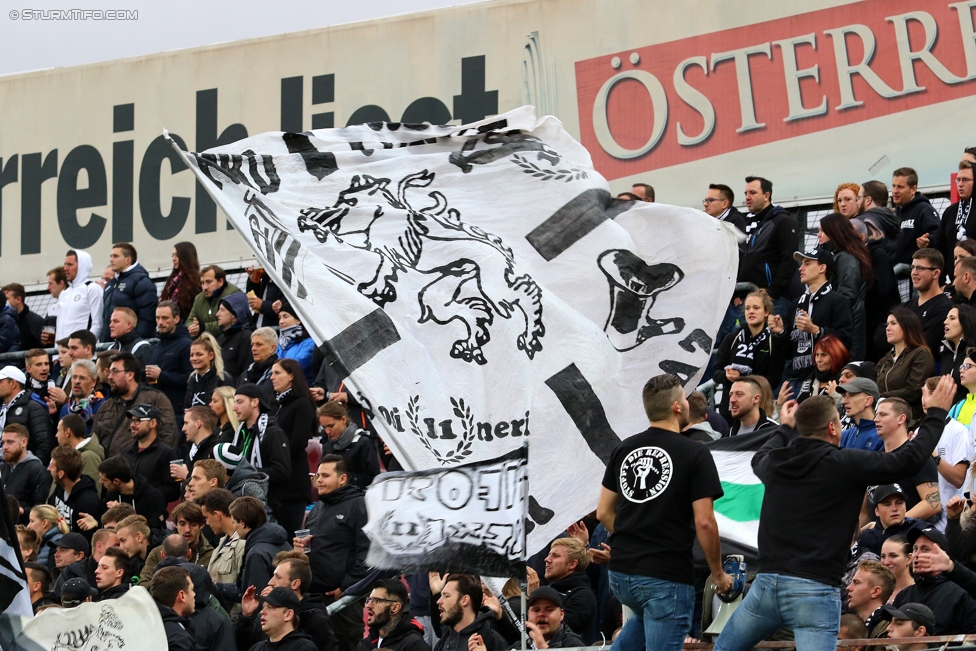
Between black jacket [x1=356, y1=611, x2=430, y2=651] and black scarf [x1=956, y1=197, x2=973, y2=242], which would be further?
black scarf [x1=956, y1=197, x2=973, y2=242]

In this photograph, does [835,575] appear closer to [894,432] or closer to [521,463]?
[521,463]

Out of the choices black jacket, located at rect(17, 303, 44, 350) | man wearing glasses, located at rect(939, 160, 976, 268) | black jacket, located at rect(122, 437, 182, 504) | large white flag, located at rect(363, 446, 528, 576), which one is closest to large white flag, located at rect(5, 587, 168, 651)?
large white flag, located at rect(363, 446, 528, 576)

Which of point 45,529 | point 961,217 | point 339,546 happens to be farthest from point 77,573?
point 961,217

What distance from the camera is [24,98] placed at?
2169 centimetres

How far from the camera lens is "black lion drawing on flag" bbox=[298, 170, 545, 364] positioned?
928 centimetres

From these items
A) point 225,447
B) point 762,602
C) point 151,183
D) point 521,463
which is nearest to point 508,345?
point 521,463

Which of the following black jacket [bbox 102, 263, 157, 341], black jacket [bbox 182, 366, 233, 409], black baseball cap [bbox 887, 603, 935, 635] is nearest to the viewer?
black baseball cap [bbox 887, 603, 935, 635]

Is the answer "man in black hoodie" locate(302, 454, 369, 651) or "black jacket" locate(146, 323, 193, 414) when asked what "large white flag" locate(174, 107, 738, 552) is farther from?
"black jacket" locate(146, 323, 193, 414)

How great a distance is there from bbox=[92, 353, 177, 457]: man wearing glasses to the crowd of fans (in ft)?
0.07

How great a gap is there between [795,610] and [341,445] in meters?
5.64

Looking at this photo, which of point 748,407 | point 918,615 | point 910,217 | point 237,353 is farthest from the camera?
point 237,353

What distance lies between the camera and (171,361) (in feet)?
50.6

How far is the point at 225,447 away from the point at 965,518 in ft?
18.6

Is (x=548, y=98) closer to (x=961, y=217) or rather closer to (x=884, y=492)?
(x=961, y=217)
